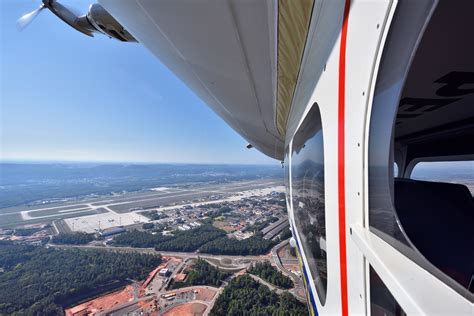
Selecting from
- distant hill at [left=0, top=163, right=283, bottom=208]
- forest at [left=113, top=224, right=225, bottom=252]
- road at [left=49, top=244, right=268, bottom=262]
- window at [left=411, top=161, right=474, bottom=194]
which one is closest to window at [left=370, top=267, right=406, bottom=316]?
window at [left=411, top=161, right=474, bottom=194]

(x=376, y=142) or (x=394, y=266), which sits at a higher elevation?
(x=376, y=142)

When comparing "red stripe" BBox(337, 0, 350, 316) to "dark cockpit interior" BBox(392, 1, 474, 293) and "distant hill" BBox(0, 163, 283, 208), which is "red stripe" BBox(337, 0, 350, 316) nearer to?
"dark cockpit interior" BBox(392, 1, 474, 293)

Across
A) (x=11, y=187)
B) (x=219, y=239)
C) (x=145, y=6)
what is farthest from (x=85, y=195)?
(x=145, y=6)

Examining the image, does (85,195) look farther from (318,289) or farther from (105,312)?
(318,289)

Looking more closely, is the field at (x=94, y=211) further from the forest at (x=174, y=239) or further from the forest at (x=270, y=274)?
the forest at (x=270, y=274)

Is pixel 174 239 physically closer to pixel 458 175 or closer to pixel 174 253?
pixel 174 253

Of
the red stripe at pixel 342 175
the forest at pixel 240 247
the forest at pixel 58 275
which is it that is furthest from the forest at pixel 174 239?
the red stripe at pixel 342 175
